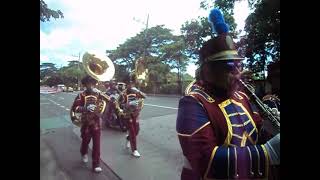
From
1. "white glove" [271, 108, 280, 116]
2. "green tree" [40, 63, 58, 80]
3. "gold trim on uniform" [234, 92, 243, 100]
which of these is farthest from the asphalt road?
"white glove" [271, 108, 280, 116]

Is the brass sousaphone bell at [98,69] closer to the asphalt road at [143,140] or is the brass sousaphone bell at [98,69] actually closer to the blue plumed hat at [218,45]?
the asphalt road at [143,140]

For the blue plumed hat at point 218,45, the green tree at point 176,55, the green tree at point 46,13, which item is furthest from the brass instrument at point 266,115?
the green tree at point 46,13

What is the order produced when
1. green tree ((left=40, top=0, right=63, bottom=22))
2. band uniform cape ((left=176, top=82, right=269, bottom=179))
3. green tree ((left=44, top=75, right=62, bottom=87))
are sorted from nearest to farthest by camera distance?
band uniform cape ((left=176, top=82, right=269, bottom=179)) → green tree ((left=40, top=0, right=63, bottom=22)) → green tree ((left=44, top=75, right=62, bottom=87))

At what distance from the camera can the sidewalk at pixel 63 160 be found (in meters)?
1.42

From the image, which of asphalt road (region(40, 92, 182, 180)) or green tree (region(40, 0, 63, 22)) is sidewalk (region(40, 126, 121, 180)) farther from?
green tree (region(40, 0, 63, 22))

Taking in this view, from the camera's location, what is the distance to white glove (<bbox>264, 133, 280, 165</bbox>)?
4.21 feet

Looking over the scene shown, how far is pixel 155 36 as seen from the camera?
1.55 metres

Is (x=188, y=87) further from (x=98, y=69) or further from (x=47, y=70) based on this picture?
(x=47, y=70)

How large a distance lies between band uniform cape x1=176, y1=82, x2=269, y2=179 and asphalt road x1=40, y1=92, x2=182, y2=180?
96mm

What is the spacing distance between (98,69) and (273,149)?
26.8 inches

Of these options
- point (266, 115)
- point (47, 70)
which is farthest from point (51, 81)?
point (266, 115)
